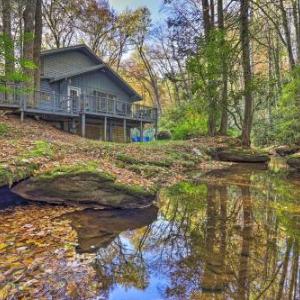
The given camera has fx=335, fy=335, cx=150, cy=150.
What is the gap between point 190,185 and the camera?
349 inches

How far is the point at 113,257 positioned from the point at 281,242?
220cm

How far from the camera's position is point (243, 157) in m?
14.8

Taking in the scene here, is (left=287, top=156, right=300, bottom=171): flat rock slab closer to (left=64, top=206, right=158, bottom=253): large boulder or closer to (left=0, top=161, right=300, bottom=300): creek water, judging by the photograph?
(left=0, top=161, right=300, bottom=300): creek water

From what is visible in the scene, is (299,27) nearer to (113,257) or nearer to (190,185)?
(190,185)

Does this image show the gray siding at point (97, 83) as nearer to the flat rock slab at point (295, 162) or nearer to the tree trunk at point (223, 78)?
the tree trunk at point (223, 78)

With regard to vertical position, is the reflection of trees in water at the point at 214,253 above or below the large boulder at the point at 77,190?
below

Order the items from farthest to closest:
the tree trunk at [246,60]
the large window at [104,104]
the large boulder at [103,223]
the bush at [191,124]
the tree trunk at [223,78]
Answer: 1. the bush at [191,124]
2. the large window at [104,104]
3. the tree trunk at [223,78]
4. the tree trunk at [246,60]
5. the large boulder at [103,223]

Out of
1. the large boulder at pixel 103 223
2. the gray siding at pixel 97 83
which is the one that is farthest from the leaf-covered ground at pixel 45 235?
the gray siding at pixel 97 83

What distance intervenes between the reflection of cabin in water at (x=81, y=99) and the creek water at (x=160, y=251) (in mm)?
11207

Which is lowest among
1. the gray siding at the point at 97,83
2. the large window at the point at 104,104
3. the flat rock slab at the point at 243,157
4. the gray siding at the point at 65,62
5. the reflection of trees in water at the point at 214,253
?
the reflection of trees in water at the point at 214,253

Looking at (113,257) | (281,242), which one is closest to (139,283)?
(113,257)

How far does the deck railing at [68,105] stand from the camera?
1511 cm

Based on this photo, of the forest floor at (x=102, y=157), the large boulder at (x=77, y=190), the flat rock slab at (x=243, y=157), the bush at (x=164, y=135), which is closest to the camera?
the large boulder at (x=77, y=190)

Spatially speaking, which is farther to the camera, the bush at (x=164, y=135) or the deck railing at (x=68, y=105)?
the bush at (x=164, y=135)
